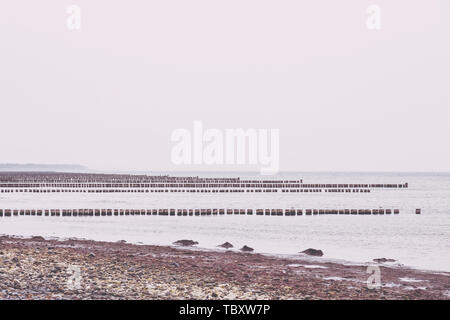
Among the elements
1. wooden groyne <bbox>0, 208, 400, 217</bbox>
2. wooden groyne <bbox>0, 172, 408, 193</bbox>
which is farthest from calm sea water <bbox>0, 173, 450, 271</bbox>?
wooden groyne <bbox>0, 172, 408, 193</bbox>

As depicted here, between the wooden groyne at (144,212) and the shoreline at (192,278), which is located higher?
the shoreline at (192,278)

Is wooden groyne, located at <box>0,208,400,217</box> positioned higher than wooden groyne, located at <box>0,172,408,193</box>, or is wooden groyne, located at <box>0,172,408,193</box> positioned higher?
wooden groyne, located at <box>0,208,400,217</box>

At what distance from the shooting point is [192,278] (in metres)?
17.9

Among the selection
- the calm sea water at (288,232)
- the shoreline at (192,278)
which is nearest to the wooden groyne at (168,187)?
the calm sea water at (288,232)

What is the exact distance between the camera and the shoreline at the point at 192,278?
15.2 metres

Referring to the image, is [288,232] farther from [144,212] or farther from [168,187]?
[168,187]

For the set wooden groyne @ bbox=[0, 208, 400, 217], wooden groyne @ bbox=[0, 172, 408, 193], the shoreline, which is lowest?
wooden groyne @ bbox=[0, 172, 408, 193]

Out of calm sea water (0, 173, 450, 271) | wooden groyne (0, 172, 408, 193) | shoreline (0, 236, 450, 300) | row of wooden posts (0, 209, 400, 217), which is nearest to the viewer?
shoreline (0, 236, 450, 300)

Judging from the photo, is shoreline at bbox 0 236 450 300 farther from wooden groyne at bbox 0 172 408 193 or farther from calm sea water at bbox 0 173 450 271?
wooden groyne at bbox 0 172 408 193

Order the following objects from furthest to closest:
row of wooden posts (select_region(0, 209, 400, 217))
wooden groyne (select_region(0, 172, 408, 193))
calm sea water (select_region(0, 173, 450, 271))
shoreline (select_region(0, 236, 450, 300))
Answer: wooden groyne (select_region(0, 172, 408, 193)) → row of wooden posts (select_region(0, 209, 400, 217)) → calm sea water (select_region(0, 173, 450, 271)) → shoreline (select_region(0, 236, 450, 300))

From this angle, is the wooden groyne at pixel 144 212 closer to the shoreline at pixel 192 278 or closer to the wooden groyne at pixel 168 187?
the shoreline at pixel 192 278

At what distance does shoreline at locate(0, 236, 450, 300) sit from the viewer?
15.2 metres
